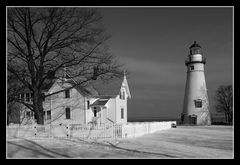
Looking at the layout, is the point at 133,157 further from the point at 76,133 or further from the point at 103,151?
the point at 76,133

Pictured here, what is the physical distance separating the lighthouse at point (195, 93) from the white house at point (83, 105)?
1426cm

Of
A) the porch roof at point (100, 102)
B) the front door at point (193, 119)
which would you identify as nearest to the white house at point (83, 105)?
the porch roof at point (100, 102)

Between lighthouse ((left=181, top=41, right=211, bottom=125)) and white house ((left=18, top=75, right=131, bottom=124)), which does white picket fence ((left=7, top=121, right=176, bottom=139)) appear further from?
lighthouse ((left=181, top=41, right=211, bottom=125))

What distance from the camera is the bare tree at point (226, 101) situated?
4481cm

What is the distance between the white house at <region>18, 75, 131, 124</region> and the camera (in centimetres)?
2683

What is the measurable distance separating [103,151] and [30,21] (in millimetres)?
12101

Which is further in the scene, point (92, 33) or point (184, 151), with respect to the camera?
point (92, 33)

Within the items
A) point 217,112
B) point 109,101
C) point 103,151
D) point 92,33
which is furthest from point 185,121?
point 103,151

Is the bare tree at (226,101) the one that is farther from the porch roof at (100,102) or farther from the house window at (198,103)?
the porch roof at (100,102)

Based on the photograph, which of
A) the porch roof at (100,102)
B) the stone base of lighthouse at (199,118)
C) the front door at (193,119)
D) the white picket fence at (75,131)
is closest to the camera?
the white picket fence at (75,131)

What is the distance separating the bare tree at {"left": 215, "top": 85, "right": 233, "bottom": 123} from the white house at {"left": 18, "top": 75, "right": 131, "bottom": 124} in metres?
23.5

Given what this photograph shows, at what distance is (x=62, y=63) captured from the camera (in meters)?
19.9

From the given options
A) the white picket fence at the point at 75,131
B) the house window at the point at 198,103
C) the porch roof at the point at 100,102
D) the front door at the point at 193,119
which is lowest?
the front door at the point at 193,119

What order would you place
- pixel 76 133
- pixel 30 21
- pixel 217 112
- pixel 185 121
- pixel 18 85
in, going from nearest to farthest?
pixel 76 133 < pixel 30 21 < pixel 18 85 < pixel 185 121 < pixel 217 112
